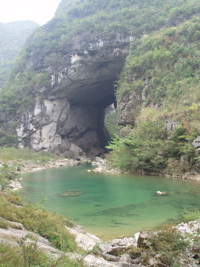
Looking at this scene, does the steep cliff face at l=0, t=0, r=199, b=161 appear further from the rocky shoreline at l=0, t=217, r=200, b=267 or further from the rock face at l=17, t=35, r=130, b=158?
the rocky shoreline at l=0, t=217, r=200, b=267

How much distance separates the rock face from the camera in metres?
36.1

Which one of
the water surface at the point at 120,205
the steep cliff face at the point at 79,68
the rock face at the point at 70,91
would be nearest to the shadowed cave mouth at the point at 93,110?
the rock face at the point at 70,91

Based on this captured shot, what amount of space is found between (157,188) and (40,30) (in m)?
40.6

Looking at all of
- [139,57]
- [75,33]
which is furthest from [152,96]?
[75,33]

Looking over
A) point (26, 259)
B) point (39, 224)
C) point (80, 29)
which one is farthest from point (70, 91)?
point (26, 259)

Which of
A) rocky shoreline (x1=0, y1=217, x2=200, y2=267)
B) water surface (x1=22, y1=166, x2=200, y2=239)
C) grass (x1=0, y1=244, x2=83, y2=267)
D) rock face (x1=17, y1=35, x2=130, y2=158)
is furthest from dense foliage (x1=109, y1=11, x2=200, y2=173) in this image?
grass (x1=0, y1=244, x2=83, y2=267)

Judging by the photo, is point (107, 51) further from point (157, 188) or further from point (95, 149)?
point (157, 188)

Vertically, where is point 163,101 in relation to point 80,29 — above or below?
below

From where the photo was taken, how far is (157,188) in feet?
43.5

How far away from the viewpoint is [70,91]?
4006 centimetres

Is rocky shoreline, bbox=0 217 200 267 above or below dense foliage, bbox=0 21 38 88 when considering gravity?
below

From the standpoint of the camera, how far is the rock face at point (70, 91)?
119 feet

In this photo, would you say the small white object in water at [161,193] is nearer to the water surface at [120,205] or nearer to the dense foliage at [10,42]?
the water surface at [120,205]

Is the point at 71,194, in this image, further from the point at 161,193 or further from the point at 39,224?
the point at 39,224
